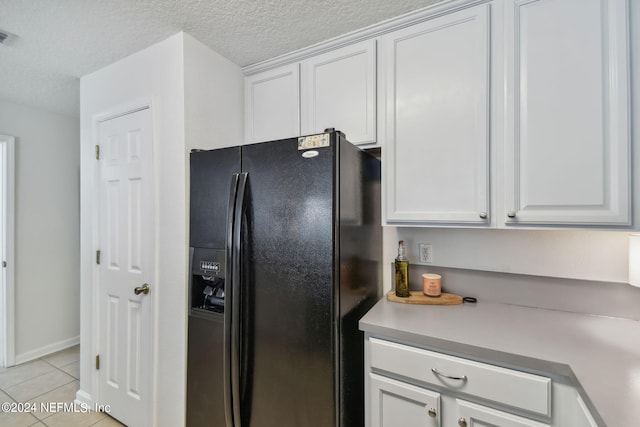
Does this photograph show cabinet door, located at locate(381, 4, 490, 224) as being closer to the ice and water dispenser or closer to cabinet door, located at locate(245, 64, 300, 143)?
cabinet door, located at locate(245, 64, 300, 143)

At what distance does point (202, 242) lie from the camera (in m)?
1.44

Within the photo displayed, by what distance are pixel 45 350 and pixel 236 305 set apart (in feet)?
9.56

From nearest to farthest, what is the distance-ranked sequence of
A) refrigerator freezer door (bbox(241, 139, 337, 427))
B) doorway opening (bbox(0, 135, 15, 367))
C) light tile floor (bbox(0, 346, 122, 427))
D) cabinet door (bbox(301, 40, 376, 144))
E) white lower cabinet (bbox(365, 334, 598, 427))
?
1. white lower cabinet (bbox(365, 334, 598, 427))
2. refrigerator freezer door (bbox(241, 139, 337, 427))
3. cabinet door (bbox(301, 40, 376, 144))
4. light tile floor (bbox(0, 346, 122, 427))
5. doorway opening (bbox(0, 135, 15, 367))

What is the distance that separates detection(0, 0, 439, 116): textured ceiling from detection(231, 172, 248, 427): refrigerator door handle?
36.1 inches

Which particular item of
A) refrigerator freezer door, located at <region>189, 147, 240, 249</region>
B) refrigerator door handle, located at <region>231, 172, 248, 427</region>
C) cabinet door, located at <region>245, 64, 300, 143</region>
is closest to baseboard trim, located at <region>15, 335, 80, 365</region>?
refrigerator freezer door, located at <region>189, 147, 240, 249</region>

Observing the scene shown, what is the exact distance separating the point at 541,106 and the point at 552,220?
0.46 metres

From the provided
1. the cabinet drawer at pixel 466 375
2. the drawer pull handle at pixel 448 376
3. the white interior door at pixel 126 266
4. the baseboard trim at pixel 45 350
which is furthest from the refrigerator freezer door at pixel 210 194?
the baseboard trim at pixel 45 350

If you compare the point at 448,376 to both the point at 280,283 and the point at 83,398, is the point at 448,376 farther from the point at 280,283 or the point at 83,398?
the point at 83,398

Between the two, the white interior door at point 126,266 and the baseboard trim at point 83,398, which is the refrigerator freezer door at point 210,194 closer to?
the white interior door at point 126,266

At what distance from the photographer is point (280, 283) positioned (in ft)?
3.99

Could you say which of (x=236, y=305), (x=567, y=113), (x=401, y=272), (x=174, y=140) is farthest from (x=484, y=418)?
(x=174, y=140)

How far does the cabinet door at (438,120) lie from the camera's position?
125cm

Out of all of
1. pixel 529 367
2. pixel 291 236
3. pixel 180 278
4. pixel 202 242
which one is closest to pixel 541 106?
pixel 529 367

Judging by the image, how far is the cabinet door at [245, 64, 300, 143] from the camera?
172 centimetres
